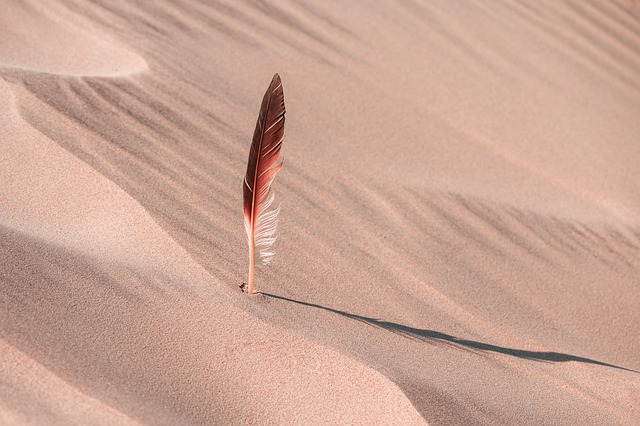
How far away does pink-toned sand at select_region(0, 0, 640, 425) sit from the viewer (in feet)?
7.47

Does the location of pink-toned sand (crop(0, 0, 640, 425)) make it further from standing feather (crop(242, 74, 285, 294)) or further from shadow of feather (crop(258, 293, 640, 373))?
standing feather (crop(242, 74, 285, 294))

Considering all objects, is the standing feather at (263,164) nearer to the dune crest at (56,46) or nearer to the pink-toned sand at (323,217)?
the pink-toned sand at (323,217)

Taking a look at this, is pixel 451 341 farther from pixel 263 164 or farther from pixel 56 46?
pixel 56 46

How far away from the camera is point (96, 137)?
3348 mm

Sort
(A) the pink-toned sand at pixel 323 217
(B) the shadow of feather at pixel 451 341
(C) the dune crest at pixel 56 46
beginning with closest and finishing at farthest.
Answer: (A) the pink-toned sand at pixel 323 217 < (B) the shadow of feather at pixel 451 341 < (C) the dune crest at pixel 56 46

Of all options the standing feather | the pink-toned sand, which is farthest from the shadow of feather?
the standing feather

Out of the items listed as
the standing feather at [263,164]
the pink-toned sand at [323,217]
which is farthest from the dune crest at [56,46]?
the standing feather at [263,164]

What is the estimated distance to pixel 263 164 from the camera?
248 cm

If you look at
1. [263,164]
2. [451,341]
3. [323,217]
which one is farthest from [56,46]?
[451,341]

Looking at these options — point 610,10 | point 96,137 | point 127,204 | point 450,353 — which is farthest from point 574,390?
point 610,10

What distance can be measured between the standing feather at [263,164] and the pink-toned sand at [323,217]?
0.21 metres

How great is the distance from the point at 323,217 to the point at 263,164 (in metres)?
1.07

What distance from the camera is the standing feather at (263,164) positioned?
92.3 inches

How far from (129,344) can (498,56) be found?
3936 millimetres
